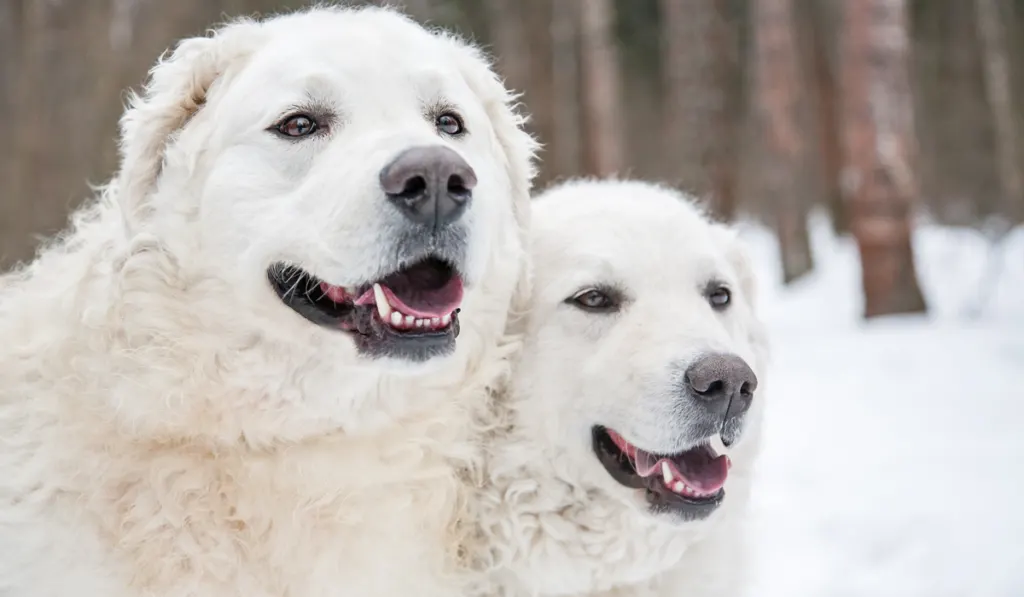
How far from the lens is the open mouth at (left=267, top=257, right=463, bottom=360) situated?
7.63 feet

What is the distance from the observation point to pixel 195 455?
247cm

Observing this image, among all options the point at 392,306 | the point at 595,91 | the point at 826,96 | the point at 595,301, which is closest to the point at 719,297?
the point at 595,301

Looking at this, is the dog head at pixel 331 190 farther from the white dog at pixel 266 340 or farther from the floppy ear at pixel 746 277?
the floppy ear at pixel 746 277

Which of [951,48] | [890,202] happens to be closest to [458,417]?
[890,202]

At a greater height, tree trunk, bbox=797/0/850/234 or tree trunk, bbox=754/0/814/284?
tree trunk, bbox=754/0/814/284

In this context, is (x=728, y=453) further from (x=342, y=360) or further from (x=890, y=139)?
(x=890, y=139)

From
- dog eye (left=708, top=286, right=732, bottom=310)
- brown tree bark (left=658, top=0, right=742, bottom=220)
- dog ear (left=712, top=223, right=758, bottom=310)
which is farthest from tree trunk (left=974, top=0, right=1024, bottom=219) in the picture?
dog eye (left=708, top=286, right=732, bottom=310)

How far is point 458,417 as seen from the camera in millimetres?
2789

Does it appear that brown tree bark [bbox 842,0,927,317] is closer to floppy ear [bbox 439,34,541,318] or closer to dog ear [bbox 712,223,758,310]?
dog ear [bbox 712,223,758,310]

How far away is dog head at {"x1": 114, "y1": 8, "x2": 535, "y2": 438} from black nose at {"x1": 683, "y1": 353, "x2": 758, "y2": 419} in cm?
64

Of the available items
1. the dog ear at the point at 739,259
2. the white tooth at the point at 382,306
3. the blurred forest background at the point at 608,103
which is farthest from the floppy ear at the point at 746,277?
the blurred forest background at the point at 608,103

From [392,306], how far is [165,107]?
0.96 meters

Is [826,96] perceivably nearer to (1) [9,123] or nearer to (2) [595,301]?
(1) [9,123]

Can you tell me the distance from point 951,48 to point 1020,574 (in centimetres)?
2088
